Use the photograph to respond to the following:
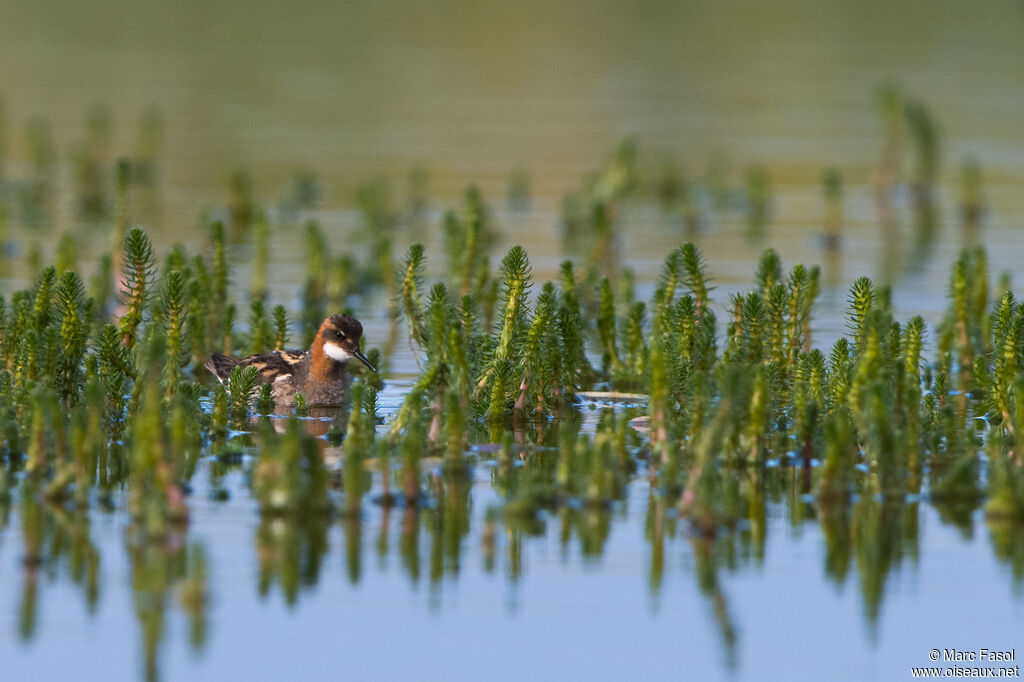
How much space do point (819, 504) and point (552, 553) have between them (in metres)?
1.45

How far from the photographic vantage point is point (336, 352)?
11570 millimetres

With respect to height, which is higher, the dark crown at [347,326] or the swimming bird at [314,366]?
the dark crown at [347,326]

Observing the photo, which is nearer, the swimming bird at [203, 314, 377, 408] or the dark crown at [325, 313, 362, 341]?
the swimming bird at [203, 314, 377, 408]

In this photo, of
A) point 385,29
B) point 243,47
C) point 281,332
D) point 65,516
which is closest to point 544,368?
point 281,332

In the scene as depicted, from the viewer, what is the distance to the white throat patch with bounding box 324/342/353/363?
1155 cm

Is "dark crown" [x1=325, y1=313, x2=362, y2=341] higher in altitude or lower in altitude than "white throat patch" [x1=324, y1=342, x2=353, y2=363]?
higher

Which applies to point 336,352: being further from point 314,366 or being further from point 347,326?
point 314,366

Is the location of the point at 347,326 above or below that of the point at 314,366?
above

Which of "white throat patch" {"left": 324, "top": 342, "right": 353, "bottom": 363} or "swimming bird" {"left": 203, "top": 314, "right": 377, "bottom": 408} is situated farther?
"white throat patch" {"left": 324, "top": 342, "right": 353, "bottom": 363}

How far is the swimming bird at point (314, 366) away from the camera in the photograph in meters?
11.3

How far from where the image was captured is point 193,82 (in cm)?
3109

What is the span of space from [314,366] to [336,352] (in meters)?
0.32

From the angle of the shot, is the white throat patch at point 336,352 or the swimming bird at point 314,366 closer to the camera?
the swimming bird at point 314,366

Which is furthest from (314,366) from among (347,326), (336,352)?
(347,326)
